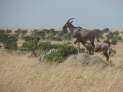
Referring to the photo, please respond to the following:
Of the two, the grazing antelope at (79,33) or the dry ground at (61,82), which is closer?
the dry ground at (61,82)

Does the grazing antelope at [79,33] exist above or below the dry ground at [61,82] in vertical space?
above

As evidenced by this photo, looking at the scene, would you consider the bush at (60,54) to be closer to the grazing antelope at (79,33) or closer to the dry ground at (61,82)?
the grazing antelope at (79,33)

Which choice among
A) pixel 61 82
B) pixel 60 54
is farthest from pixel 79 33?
pixel 61 82

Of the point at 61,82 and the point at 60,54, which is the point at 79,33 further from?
the point at 61,82

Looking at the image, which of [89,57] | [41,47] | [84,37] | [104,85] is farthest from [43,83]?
[41,47]

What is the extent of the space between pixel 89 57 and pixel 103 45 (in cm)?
223

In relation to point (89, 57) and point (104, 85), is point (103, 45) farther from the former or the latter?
point (104, 85)

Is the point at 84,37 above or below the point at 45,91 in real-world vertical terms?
above

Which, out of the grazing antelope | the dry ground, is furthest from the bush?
the dry ground

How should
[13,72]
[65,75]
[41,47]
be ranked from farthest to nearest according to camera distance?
[41,47] → [13,72] → [65,75]

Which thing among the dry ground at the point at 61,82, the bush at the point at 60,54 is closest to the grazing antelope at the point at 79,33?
the bush at the point at 60,54

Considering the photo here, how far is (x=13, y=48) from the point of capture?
30.4 meters

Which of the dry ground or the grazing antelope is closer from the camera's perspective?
the dry ground

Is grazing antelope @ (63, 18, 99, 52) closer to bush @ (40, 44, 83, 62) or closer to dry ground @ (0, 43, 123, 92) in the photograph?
bush @ (40, 44, 83, 62)
